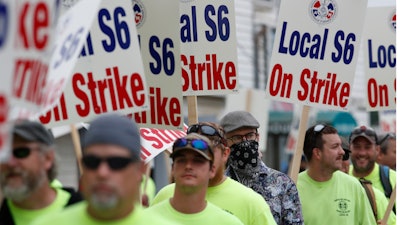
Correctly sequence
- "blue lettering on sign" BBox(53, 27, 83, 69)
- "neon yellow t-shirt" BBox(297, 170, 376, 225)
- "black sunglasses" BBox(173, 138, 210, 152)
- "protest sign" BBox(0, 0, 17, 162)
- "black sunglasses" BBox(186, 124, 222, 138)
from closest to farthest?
"protest sign" BBox(0, 0, 17, 162) → "blue lettering on sign" BBox(53, 27, 83, 69) → "black sunglasses" BBox(173, 138, 210, 152) → "black sunglasses" BBox(186, 124, 222, 138) → "neon yellow t-shirt" BBox(297, 170, 376, 225)

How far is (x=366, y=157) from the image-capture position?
11.7 m

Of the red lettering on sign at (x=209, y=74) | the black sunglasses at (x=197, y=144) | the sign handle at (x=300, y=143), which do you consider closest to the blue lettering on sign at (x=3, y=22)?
the black sunglasses at (x=197, y=144)

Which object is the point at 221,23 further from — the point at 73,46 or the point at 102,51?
the point at 73,46

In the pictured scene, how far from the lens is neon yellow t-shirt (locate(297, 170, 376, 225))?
912cm

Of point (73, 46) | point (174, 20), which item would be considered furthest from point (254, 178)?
point (73, 46)

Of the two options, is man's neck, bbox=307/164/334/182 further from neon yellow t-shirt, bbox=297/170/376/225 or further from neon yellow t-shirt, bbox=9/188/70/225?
neon yellow t-shirt, bbox=9/188/70/225

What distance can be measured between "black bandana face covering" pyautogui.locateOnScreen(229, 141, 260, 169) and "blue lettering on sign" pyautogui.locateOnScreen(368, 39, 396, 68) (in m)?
3.44

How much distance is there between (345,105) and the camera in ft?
31.2

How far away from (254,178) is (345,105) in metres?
1.58

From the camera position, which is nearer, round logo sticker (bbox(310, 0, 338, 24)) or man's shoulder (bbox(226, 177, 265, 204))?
man's shoulder (bbox(226, 177, 265, 204))

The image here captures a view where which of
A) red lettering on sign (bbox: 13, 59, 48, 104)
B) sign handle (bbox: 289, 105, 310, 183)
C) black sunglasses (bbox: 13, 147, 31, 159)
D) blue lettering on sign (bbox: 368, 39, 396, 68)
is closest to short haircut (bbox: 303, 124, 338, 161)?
sign handle (bbox: 289, 105, 310, 183)

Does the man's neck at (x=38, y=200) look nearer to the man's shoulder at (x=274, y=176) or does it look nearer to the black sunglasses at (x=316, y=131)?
the man's shoulder at (x=274, y=176)

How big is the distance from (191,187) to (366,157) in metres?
5.47

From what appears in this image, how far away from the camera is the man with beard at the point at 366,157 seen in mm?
11641
